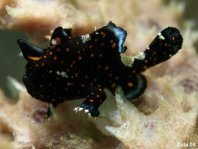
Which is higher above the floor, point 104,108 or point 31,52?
point 31,52

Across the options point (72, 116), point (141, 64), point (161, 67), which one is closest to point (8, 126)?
point (72, 116)

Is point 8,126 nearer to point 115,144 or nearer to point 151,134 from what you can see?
point 115,144

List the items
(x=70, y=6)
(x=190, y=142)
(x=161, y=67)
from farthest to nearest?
(x=161, y=67)
(x=70, y=6)
(x=190, y=142)

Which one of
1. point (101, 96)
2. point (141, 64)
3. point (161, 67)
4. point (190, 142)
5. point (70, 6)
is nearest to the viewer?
point (190, 142)

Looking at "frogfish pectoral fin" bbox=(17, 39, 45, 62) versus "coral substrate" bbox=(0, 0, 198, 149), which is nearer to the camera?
"coral substrate" bbox=(0, 0, 198, 149)

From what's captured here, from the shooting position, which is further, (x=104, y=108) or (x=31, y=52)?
(x=104, y=108)

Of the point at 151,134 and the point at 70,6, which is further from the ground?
the point at 70,6

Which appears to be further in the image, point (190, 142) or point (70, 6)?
point (70, 6)

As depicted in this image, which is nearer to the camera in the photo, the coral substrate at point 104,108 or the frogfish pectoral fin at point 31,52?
the coral substrate at point 104,108
